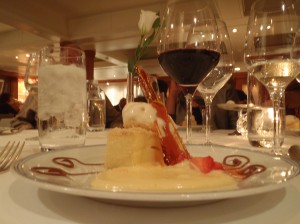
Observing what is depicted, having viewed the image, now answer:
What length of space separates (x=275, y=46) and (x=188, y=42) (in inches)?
8.7

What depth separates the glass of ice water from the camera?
0.77m

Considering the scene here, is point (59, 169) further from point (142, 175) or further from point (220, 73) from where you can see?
point (220, 73)

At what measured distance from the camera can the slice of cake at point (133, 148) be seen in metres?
0.46

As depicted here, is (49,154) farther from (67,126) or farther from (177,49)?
(177,49)

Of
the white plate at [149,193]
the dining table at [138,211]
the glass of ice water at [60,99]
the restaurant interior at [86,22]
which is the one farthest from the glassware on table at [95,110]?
the restaurant interior at [86,22]

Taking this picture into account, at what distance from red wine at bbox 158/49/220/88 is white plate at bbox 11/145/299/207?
0.26m

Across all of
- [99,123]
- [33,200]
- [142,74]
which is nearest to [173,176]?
[33,200]

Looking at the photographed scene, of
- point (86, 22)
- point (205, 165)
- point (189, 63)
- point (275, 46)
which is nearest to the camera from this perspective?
point (205, 165)

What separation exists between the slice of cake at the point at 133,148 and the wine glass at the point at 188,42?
36 centimetres

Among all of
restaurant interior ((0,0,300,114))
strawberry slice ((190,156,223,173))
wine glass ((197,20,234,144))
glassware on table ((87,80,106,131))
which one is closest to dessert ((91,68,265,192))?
strawberry slice ((190,156,223,173))

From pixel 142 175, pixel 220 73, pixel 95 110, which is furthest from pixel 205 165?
pixel 95 110

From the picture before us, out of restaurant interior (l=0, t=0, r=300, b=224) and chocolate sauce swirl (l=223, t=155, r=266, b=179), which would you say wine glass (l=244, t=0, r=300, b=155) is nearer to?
restaurant interior (l=0, t=0, r=300, b=224)

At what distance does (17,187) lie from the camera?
40 centimetres

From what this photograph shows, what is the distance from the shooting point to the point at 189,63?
80 centimetres
